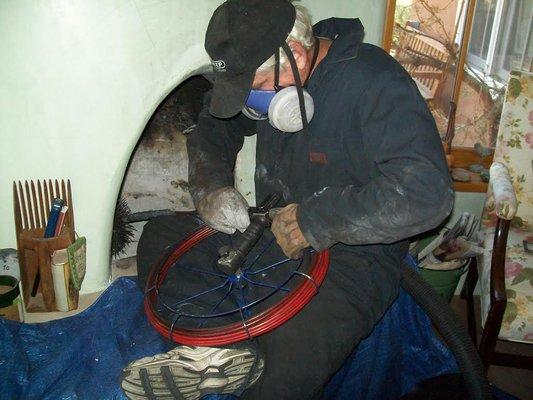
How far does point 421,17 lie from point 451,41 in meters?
0.20

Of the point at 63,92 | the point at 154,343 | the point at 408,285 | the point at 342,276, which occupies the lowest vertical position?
the point at 154,343

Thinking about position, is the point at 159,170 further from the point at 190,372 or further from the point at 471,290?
the point at 471,290

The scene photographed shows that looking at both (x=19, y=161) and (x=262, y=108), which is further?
(x=19, y=161)

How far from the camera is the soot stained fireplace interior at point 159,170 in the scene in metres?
2.07

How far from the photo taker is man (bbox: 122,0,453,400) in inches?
41.1

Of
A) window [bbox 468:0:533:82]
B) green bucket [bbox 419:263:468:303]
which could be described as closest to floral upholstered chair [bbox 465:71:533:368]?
green bucket [bbox 419:263:468:303]

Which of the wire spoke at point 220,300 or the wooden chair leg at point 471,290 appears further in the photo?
the wooden chair leg at point 471,290

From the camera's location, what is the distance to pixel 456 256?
1.85 meters

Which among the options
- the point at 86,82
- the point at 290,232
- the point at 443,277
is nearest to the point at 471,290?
the point at 443,277

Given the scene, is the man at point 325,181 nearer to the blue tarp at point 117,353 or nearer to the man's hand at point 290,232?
the man's hand at point 290,232

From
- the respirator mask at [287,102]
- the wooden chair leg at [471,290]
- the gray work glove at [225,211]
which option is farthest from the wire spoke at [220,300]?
the wooden chair leg at [471,290]

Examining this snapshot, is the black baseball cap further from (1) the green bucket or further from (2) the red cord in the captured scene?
(1) the green bucket

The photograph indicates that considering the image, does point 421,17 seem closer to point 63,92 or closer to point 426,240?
point 426,240

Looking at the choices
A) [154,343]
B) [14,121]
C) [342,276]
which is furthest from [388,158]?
[14,121]
